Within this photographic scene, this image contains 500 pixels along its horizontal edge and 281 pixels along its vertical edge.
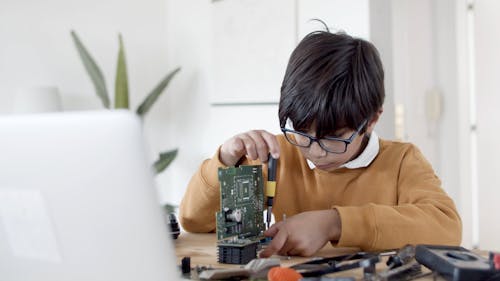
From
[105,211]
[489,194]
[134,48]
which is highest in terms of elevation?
[134,48]

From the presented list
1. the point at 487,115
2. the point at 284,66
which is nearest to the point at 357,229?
the point at 284,66

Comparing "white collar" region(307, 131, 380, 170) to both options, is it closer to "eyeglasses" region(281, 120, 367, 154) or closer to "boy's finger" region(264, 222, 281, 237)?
"eyeglasses" region(281, 120, 367, 154)

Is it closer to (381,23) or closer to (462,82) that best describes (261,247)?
(381,23)

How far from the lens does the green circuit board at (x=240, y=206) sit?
1088mm

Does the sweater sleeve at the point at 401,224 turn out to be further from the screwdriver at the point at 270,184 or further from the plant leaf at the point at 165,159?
the plant leaf at the point at 165,159

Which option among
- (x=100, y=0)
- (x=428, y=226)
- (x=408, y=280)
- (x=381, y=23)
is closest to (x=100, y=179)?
(x=408, y=280)

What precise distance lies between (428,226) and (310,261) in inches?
10.7

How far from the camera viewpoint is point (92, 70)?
3.75 m

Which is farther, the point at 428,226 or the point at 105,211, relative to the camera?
the point at 428,226

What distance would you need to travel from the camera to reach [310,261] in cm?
103

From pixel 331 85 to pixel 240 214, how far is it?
31 centimetres

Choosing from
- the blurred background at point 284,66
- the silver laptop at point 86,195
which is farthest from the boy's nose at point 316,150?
the blurred background at point 284,66

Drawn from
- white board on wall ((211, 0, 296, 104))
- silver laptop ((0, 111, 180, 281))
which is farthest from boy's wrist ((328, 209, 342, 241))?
white board on wall ((211, 0, 296, 104))

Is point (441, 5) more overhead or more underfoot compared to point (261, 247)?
more overhead
